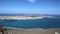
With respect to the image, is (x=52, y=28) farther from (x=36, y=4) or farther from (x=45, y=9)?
(x=36, y=4)

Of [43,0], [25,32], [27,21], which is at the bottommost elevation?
[25,32]

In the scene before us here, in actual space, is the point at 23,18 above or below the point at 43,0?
below

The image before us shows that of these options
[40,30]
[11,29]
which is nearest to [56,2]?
[40,30]

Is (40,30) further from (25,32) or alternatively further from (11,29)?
(11,29)
